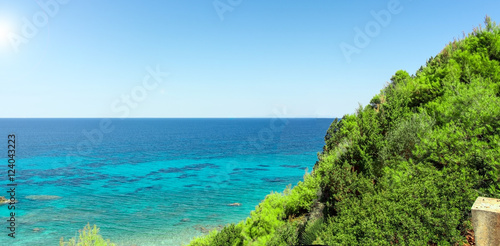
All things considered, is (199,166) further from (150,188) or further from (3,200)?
(3,200)

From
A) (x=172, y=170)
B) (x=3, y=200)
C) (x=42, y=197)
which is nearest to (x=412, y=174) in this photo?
(x=42, y=197)

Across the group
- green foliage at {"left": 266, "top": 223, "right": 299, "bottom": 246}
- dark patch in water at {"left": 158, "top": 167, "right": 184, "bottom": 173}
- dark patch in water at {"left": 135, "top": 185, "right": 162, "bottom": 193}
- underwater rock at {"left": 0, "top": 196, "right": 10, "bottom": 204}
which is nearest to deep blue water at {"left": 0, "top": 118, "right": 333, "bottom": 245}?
dark patch in water at {"left": 135, "top": 185, "right": 162, "bottom": 193}

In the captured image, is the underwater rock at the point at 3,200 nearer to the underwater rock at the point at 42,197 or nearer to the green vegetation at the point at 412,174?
the underwater rock at the point at 42,197

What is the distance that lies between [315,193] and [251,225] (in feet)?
19.8

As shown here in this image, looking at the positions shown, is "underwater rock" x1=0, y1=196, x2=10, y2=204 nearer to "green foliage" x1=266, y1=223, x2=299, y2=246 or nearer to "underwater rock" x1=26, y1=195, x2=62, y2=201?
"underwater rock" x1=26, y1=195, x2=62, y2=201

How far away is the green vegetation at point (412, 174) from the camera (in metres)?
12.5

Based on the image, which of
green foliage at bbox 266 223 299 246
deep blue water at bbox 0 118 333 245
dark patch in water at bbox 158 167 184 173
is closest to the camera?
green foliage at bbox 266 223 299 246

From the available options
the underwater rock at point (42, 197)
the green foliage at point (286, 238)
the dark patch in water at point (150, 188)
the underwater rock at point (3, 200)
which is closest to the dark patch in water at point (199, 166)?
the dark patch in water at point (150, 188)

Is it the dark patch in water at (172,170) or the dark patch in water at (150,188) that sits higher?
the dark patch in water at (172,170)

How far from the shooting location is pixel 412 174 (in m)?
15.7

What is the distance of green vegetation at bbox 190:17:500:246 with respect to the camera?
12.5 metres

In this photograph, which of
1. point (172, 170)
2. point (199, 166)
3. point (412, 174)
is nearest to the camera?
point (412, 174)

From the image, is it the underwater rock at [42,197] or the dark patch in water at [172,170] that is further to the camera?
the dark patch in water at [172,170]

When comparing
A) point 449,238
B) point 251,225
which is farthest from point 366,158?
point 251,225
